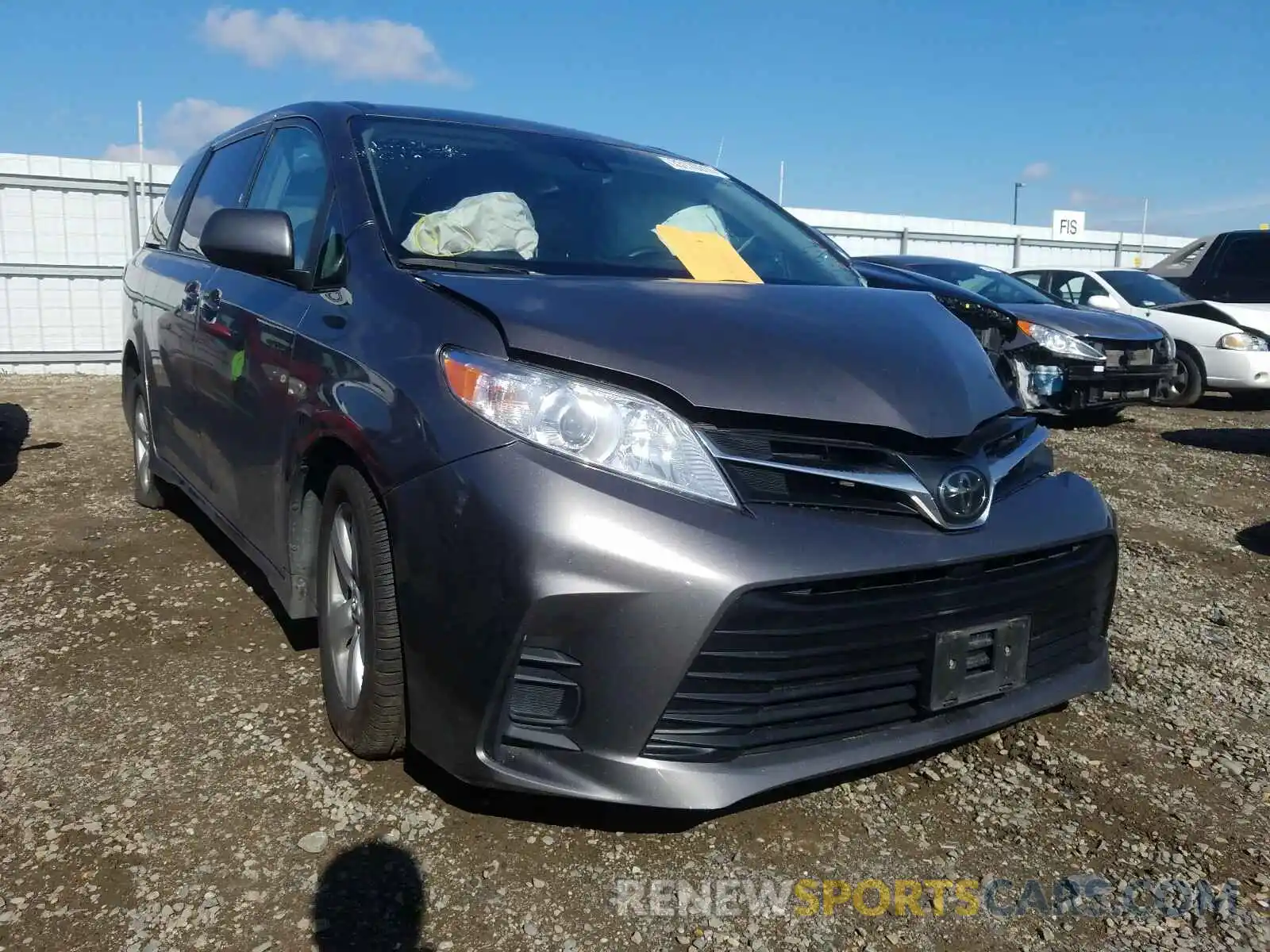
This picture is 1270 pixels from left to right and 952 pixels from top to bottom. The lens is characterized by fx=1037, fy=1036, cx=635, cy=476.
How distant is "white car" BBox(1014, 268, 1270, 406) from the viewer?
8992mm

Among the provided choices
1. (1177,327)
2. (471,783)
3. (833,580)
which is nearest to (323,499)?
Result: (471,783)

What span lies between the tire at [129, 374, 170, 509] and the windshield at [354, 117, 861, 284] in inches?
88.3

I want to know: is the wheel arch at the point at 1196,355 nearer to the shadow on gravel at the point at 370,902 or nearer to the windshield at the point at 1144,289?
the windshield at the point at 1144,289

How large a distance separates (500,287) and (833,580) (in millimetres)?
960

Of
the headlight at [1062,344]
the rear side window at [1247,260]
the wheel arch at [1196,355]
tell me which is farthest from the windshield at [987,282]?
the rear side window at [1247,260]

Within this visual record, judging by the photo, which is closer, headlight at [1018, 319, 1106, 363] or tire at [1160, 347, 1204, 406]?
headlight at [1018, 319, 1106, 363]

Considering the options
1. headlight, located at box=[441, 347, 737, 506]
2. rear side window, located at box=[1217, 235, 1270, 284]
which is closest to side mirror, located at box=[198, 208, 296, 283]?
headlight, located at box=[441, 347, 737, 506]

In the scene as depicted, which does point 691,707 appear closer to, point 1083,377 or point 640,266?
point 640,266

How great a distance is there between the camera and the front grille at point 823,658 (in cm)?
189

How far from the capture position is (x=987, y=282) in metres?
8.81

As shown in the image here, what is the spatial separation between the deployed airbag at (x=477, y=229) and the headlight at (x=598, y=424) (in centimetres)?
66

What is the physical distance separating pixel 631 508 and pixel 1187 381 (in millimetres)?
9030

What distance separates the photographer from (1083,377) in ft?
25.0

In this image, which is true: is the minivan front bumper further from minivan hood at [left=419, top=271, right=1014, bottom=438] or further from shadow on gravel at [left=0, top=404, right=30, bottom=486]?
shadow on gravel at [left=0, top=404, right=30, bottom=486]
